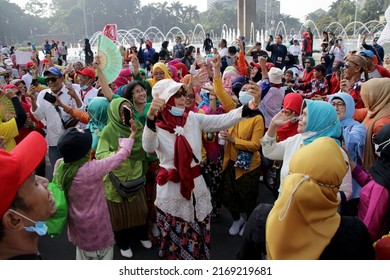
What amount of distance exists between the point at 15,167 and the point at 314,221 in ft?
4.19

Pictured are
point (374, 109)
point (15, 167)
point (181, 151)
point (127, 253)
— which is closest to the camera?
point (15, 167)

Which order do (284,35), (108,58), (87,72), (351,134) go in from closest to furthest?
(351,134), (108,58), (87,72), (284,35)

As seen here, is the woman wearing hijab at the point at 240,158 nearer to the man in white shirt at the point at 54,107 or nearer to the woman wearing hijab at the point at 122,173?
the woman wearing hijab at the point at 122,173

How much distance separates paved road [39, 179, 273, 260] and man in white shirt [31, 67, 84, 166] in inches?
48.3

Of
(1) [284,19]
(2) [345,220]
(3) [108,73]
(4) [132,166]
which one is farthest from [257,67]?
(1) [284,19]

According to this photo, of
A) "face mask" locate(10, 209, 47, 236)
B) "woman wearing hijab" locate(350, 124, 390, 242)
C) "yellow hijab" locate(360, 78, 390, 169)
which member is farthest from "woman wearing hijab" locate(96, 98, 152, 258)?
"yellow hijab" locate(360, 78, 390, 169)

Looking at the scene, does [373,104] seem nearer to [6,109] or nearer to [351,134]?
[351,134]

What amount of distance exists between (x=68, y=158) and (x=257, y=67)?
16.7ft

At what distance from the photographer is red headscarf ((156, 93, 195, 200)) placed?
295 cm

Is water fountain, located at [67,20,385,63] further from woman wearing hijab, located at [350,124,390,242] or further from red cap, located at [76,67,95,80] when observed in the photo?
woman wearing hijab, located at [350,124,390,242]

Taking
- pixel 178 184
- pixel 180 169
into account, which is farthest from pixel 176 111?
pixel 178 184

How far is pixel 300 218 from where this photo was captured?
1.61 m

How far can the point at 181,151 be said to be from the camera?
9.64 feet

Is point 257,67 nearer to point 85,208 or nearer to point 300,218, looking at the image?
point 85,208
